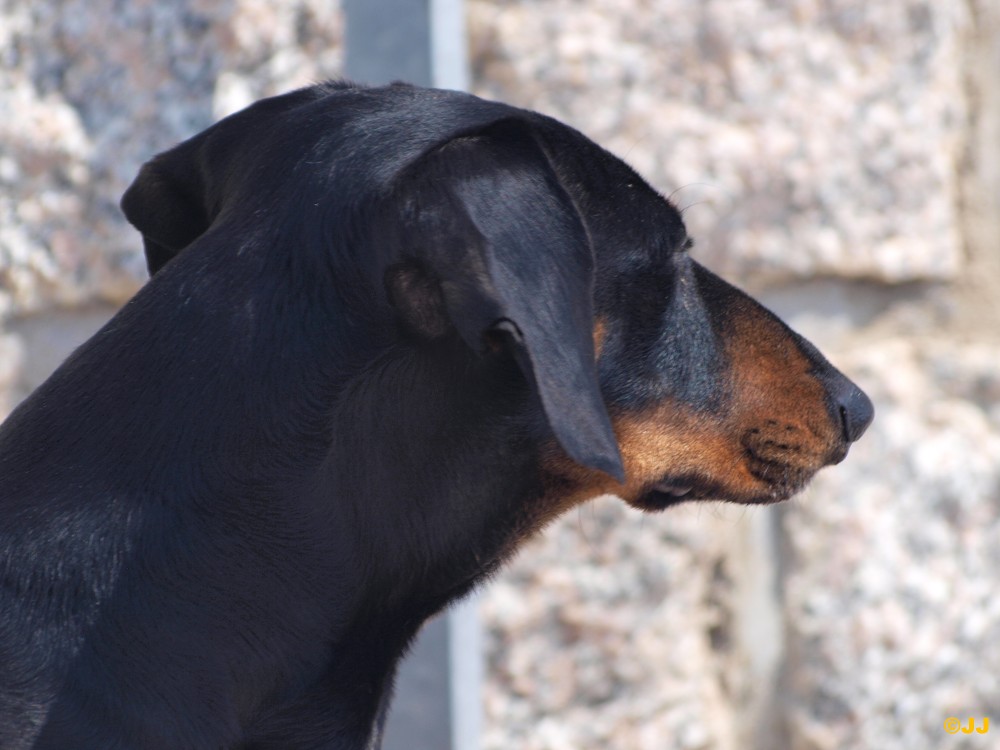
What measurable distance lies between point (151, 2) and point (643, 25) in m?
0.69

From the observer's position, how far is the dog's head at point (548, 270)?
0.99 meters

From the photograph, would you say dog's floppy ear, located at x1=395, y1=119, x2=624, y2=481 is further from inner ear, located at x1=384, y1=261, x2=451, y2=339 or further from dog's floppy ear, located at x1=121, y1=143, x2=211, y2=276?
dog's floppy ear, located at x1=121, y1=143, x2=211, y2=276

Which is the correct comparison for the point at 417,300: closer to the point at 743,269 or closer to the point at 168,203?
the point at 168,203

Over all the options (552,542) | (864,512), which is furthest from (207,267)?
(864,512)

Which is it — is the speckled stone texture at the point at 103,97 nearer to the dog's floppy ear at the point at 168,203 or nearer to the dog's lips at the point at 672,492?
the dog's floppy ear at the point at 168,203

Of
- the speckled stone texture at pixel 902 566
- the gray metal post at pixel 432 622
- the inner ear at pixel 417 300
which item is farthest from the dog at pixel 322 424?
the speckled stone texture at pixel 902 566

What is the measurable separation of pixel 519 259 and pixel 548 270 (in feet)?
0.09

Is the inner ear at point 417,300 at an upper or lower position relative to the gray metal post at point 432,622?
upper

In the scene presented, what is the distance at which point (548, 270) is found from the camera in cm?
101

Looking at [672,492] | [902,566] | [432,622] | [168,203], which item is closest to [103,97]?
[168,203]

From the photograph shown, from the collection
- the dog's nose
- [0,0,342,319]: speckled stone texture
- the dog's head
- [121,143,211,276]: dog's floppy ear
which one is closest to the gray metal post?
[0,0,342,319]: speckled stone texture

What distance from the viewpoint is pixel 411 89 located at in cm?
125

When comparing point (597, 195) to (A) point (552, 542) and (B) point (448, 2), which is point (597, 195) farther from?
(A) point (552, 542)

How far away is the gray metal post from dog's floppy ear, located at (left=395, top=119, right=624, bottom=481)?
582 millimetres
